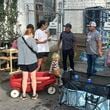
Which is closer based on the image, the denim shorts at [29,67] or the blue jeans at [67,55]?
the denim shorts at [29,67]

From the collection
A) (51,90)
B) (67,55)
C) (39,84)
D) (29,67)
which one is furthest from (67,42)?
(29,67)

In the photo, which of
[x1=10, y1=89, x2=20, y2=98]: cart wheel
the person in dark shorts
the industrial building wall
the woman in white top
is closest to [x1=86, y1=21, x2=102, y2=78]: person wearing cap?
the woman in white top

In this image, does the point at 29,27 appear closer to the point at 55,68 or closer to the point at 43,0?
the point at 55,68

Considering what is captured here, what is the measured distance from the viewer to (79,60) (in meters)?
13.0

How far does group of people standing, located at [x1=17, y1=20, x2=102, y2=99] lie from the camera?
8922 mm

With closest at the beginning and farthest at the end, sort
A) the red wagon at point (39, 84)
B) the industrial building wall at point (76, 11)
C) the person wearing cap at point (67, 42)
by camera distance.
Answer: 1. the red wagon at point (39, 84)
2. the person wearing cap at point (67, 42)
3. the industrial building wall at point (76, 11)

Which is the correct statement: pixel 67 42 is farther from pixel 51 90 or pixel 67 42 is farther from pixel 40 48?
pixel 51 90

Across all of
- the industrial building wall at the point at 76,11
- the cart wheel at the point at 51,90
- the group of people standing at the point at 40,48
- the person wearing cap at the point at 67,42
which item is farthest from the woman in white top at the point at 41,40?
the industrial building wall at the point at 76,11

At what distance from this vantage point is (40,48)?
34.7 ft

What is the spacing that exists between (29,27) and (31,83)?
1.21 metres

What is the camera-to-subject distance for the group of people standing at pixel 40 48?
351 inches

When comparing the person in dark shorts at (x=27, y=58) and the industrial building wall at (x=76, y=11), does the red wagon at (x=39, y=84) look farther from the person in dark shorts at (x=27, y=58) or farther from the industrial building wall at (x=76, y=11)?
the industrial building wall at (x=76, y=11)

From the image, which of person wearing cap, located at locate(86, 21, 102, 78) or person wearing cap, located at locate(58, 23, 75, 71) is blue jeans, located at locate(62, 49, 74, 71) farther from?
person wearing cap, located at locate(86, 21, 102, 78)

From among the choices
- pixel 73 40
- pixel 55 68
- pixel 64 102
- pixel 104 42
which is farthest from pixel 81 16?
pixel 64 102
